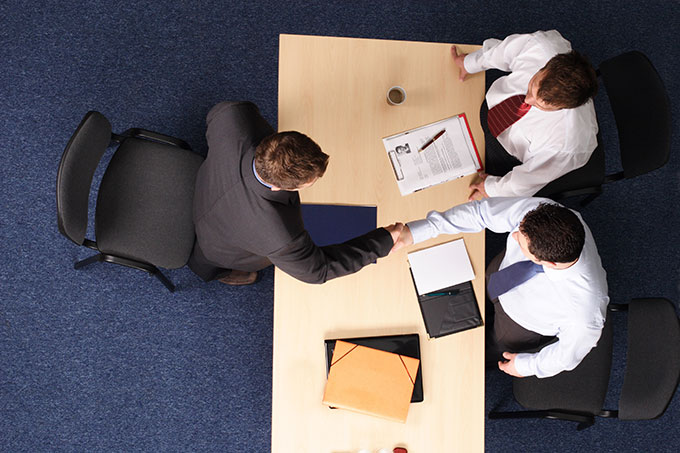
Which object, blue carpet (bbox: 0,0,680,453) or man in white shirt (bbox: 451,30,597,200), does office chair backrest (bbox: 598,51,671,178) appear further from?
blue carpet (bbox: 0,0,680,453)

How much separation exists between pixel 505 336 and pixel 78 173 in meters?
1.85

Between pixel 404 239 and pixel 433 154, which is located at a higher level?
pixel 433 154

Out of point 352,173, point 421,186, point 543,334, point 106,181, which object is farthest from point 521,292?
point 106,181

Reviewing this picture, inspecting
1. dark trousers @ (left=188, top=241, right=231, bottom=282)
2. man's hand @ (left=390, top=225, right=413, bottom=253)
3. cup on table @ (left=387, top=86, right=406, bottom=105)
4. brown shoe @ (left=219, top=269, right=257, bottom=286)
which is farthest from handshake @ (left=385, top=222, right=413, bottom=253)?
brown shoe @ (left=219, top=269, right=257, bottom=286)

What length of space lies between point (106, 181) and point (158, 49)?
3.49 ft

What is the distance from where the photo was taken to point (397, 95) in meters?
1.96

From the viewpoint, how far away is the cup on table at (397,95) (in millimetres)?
1943

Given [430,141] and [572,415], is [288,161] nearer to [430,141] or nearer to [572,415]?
[430,141]

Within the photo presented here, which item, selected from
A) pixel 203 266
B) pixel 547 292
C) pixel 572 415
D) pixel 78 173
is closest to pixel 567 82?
pixel 547 292

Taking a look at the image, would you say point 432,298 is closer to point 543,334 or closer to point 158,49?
point 543,334

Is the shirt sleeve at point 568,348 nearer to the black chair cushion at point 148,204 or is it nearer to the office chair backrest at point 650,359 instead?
the office chair backrest at point 650,359

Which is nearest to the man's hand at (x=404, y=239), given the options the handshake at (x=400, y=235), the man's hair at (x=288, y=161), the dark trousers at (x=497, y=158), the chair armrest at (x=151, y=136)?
the handshake at (x=400, y=235)

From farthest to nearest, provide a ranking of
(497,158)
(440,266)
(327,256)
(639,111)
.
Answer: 1. (497,158)
2. (639,111)
3. (440,266)
4. (327,256)

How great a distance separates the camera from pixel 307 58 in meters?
1.95
